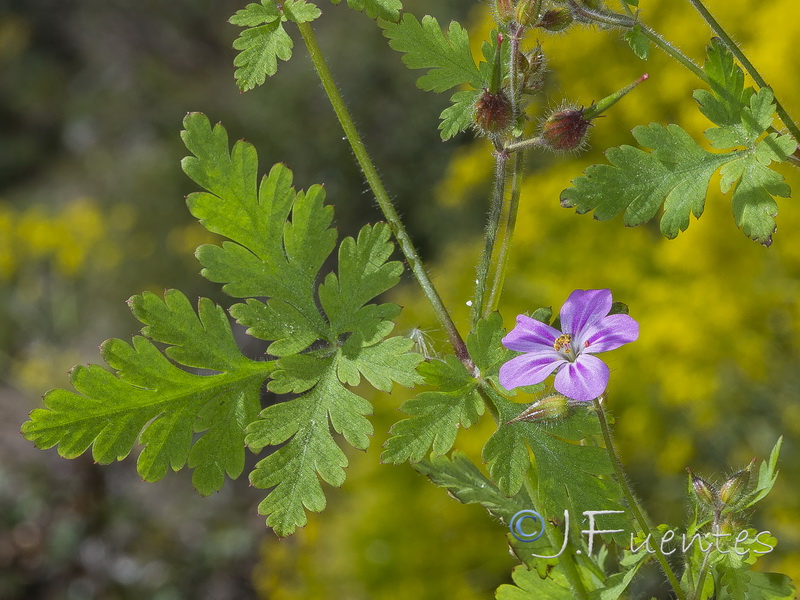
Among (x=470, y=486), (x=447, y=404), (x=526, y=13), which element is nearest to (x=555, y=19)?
(x=526, y=13)

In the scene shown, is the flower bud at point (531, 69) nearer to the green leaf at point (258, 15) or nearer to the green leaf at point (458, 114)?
the green leaf at point (458, 114)

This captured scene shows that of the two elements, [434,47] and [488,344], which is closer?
[488,344]

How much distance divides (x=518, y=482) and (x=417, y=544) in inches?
108

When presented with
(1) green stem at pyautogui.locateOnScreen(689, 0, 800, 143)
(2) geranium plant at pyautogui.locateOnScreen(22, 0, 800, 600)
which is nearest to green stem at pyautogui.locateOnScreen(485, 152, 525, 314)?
(2) geranium plant at pyautogui.locateOnScreen(22, 0, 800, 600)

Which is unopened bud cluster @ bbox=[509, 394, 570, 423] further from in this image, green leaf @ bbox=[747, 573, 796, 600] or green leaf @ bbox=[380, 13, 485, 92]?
green leaf @ bbox=[380, 13, 485, 92]

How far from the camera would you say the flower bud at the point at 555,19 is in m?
0.77

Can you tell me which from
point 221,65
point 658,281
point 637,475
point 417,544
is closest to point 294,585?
point 417,544

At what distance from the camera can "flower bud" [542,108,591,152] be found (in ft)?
2.56

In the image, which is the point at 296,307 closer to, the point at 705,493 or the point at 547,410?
the point at 547,410

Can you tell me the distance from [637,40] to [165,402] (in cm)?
59

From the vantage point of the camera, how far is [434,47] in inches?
33.7

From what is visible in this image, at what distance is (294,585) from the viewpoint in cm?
333

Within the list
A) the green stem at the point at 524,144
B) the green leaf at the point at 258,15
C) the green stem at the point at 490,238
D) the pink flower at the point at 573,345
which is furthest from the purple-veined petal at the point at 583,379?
the green leaf at the point at 258,15

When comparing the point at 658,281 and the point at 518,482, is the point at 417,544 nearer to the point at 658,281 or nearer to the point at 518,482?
the point at 658,281
